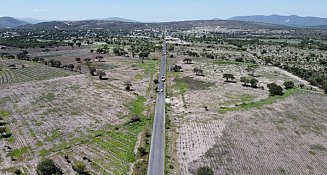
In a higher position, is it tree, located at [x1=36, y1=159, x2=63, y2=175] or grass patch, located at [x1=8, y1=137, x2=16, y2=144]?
tree, located at [x1=36, y1=159, x2=63, y2=175]

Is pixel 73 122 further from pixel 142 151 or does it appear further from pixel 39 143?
pixel 142 151

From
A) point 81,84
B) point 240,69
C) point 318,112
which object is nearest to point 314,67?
point 240,69

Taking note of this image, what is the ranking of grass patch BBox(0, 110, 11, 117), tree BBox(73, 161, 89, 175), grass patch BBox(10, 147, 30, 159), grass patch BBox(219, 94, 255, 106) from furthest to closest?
1. grass patch BBox(219, 94, 255, 106)
2. grass patch BBox(0, 110, 11, 117)
3. grass patch BBox(10, 147, 30, 159)
4. tree BBox(73, 161, 89, 175)

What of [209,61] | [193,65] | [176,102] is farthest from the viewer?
[209,61]

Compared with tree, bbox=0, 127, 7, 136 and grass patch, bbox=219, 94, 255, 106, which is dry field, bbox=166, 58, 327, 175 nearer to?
grass patch, bbox=219, 94, 255, 106

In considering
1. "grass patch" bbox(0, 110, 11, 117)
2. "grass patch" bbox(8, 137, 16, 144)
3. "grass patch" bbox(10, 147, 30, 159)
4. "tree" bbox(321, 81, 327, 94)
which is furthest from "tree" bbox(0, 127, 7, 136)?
"tree" bbox(321, 81, 327, 94)

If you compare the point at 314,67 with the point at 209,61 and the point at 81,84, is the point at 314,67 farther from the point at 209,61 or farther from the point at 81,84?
the point at 81,84
